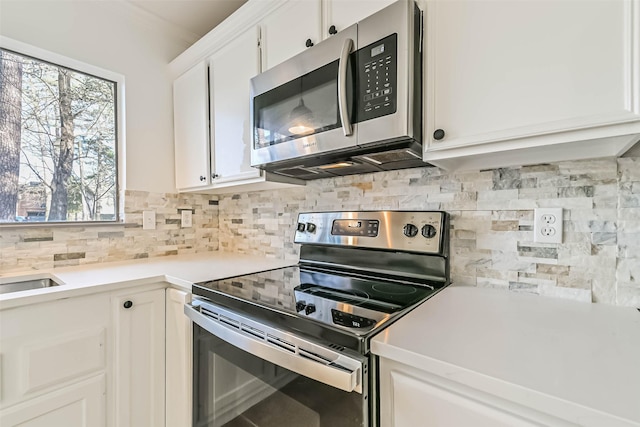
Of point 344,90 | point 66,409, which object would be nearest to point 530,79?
point 344,90

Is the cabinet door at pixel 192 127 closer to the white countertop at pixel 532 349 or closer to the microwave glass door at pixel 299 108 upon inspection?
the microwave glass door at pixel 299 108

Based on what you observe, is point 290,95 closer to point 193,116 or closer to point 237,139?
point 237,139

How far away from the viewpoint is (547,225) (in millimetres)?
973

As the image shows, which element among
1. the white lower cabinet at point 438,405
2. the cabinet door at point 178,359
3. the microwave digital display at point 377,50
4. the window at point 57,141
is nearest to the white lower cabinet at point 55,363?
the cabinet door at point 178,359

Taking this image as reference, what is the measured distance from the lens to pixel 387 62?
93cm

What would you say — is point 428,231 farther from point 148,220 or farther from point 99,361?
point 148,220

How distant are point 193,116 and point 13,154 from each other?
93 cm

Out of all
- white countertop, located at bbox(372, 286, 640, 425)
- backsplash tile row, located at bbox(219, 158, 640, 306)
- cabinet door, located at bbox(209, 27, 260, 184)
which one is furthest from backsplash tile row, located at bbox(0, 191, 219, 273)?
white countertop, located at bbox(372, 286, 640, 425)

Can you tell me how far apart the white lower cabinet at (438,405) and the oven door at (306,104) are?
724mm

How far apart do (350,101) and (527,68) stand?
0.51 metres

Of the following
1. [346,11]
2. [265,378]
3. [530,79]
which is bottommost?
[265,378]

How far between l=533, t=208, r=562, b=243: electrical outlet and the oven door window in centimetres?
82

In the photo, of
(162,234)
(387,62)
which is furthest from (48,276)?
(387,62)

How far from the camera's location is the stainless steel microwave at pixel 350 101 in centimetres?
91
